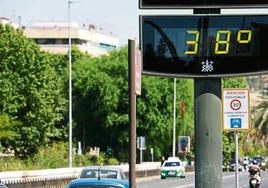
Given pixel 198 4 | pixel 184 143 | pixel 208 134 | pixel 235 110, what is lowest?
pixel 208 134

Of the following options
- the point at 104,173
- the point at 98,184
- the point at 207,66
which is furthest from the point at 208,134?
the point at 104,173

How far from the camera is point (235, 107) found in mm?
20875

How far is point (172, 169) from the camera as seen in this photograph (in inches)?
3009

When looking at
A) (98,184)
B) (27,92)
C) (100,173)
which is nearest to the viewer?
(98,184)

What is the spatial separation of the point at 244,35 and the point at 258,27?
19 centimetres

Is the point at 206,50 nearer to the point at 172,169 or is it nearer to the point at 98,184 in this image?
the point at 98,184

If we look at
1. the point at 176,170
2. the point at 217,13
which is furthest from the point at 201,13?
the point at 176,170

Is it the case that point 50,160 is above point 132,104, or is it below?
below

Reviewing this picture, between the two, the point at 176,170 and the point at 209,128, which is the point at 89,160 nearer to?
the point at 176,170

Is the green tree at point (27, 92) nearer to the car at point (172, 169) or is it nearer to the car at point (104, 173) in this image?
the car at point (172, 169)

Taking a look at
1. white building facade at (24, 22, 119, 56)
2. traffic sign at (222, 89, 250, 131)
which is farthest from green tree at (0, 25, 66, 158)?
white building facade at (24, 22, 119, 56)

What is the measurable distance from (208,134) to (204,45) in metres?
1.10

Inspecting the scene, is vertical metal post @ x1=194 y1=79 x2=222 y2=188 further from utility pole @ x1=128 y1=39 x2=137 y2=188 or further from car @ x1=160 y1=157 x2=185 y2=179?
car @ x1=160 y1=157 x2=185 y2=179

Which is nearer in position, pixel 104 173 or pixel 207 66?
pixel 207 66
